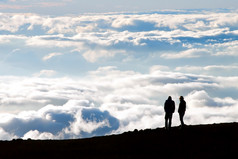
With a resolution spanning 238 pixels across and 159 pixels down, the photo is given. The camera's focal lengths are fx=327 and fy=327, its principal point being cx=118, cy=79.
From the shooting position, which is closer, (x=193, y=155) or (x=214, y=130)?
(x=193, y=155)

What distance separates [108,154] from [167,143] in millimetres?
4689

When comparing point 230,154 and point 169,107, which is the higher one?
point 169,107

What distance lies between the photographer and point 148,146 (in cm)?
2328

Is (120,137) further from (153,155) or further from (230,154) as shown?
(230,154)

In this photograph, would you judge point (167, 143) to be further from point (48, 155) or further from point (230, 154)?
point (48, 155)

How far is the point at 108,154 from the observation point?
21594 millimetres

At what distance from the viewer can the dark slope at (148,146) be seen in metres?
21.0

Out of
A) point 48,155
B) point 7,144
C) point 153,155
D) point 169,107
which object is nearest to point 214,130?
point 169,107

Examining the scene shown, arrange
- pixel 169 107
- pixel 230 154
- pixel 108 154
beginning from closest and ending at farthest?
pixel 230 154
pixel 108 154
pixel 169 107

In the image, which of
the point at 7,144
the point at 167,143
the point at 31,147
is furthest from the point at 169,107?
the point at 7,144

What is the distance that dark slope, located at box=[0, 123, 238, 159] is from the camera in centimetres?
2105

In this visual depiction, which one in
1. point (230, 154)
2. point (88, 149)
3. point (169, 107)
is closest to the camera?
point (230, 154)

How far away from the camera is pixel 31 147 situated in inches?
985

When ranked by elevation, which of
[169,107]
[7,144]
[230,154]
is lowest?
[230,154]
